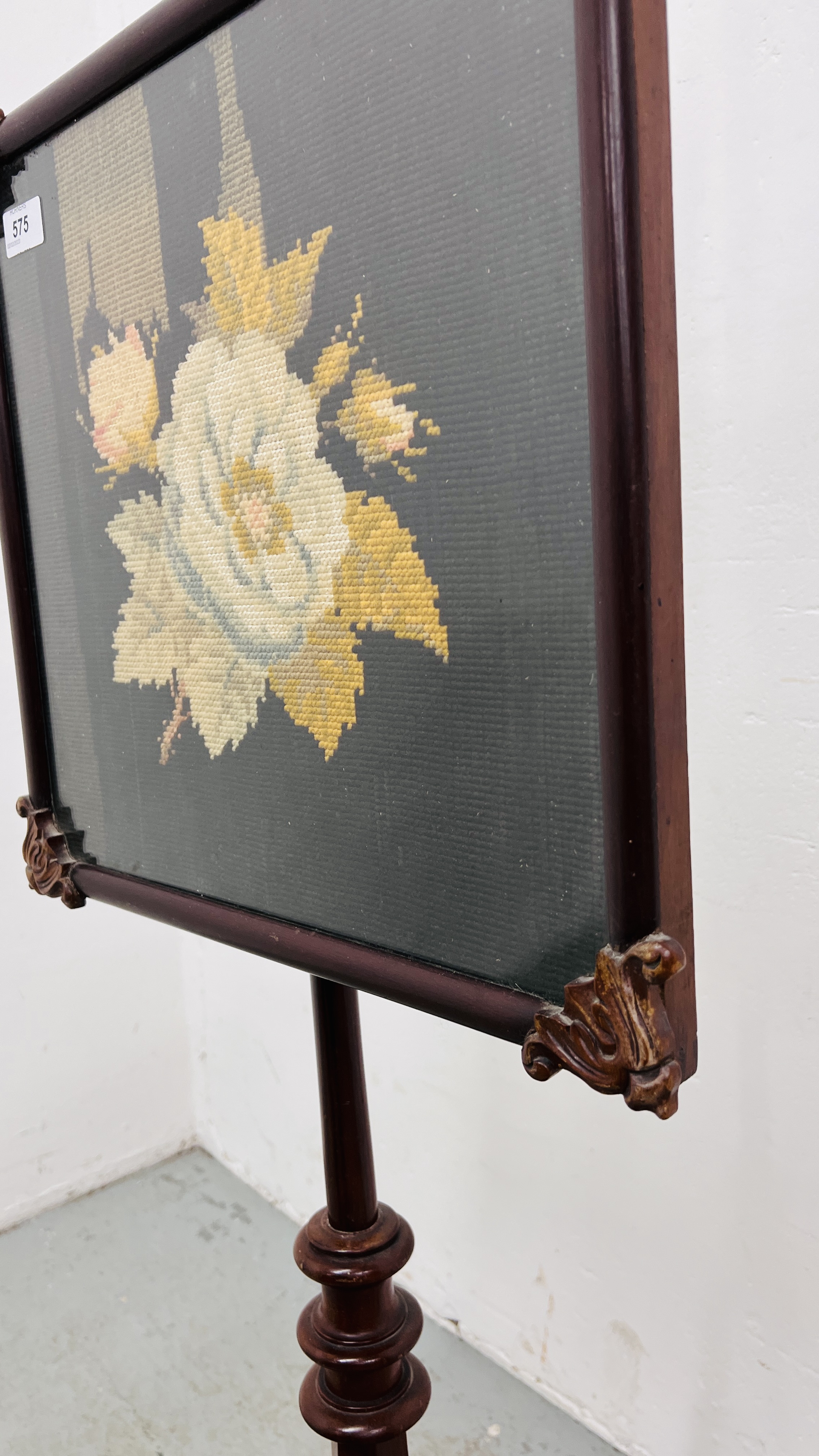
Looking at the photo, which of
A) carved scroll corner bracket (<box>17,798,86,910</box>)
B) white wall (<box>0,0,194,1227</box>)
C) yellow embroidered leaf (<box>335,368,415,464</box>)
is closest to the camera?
yellow embroidered leaf (<box>335,368,415,464</box>)

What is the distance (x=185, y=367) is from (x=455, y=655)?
28 centimetres

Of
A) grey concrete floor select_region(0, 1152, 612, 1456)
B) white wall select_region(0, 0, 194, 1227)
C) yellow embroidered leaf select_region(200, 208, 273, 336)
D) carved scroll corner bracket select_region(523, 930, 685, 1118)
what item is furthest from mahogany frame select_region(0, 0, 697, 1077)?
white wall select_region(0, 0, 194, 1227)

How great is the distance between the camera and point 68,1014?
6.13 ft

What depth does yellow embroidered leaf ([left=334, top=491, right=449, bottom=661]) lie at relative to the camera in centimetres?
57

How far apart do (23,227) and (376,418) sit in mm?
408

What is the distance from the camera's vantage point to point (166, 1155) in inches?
79.6

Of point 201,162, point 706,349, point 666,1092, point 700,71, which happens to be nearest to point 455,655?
point 666,1092

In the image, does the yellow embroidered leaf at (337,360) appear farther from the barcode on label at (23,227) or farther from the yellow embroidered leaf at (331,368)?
the barcode on label at (23,227)

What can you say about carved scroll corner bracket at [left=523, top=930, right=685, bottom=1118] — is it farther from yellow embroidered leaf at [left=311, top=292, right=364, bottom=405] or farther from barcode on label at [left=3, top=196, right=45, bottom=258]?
barcode on label at [left=3, top=196, right=45, bottom=258]

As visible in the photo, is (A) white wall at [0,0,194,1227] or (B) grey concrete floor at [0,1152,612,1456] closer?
(B) grey concrete floor at [0,1152,612,1456]

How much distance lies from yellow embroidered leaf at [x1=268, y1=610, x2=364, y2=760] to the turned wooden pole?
0.67ft

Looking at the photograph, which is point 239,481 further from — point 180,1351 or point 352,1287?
point 180,1351

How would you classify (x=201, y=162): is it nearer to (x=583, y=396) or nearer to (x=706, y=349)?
(x=583, y=396)

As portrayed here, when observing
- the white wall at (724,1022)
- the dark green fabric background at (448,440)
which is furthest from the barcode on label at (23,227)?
the white wall at (724,1022)
